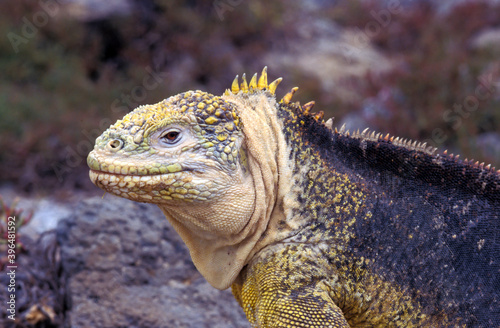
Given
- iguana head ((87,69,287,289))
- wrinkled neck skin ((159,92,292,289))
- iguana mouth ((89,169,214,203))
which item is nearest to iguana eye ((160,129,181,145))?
iguana head ((87,69,287,289))

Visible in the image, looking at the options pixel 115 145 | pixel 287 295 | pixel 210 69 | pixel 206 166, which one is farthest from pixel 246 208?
pixel 210 69

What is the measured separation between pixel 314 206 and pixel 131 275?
2361 millimetres

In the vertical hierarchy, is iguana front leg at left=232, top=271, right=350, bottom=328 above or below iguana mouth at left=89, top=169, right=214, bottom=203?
below

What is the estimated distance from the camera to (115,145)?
3066 mm

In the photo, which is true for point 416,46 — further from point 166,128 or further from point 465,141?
point 166,128

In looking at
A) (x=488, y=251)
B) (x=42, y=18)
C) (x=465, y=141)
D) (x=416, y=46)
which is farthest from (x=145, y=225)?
(x=416, y=46)

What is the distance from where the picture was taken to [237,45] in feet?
44.4

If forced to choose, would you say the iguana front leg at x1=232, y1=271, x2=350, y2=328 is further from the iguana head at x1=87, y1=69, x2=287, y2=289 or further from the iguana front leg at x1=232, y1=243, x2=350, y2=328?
the iguana head at x1=87, y1=69, x2=287, y2=289

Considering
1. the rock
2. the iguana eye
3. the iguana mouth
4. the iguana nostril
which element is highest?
the iguana eye

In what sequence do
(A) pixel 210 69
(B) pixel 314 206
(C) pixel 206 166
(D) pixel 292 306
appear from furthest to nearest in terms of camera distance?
1. (A) pixel 210 69
2. (B) pixel 314 206
3. (C) pixel 206 166
4. (D) pixel 292 306

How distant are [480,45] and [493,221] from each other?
11.2m

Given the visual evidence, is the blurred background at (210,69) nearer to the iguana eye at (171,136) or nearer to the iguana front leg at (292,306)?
the iguana eye at (171,136)

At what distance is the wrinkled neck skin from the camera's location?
317 cm

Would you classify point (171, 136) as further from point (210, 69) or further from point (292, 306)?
point (210, 69)
